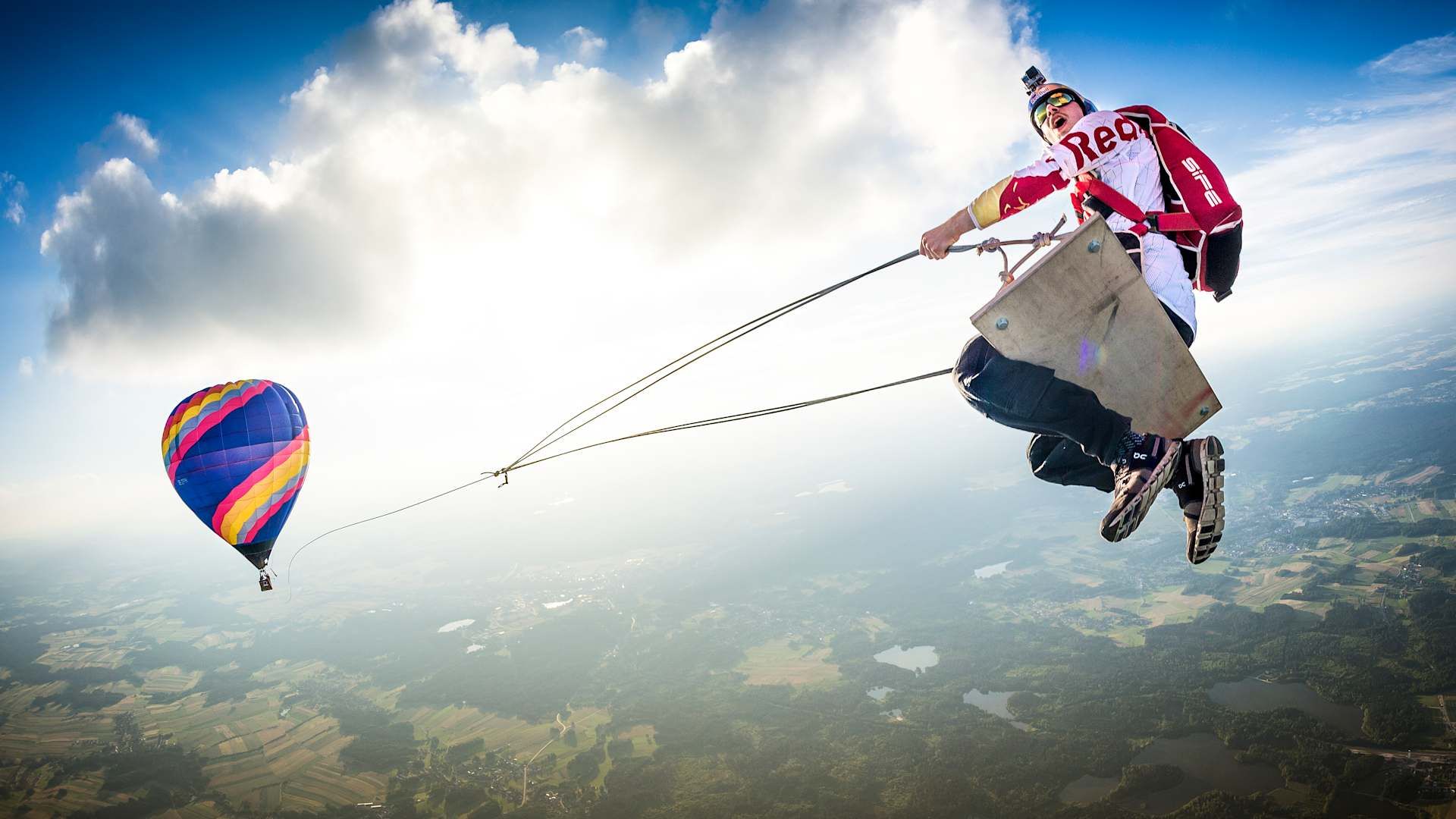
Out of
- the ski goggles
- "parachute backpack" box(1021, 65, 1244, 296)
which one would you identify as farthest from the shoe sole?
the ski goggles

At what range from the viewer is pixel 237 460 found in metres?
17.9

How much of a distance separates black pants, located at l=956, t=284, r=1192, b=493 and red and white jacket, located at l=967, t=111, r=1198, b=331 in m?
0.21

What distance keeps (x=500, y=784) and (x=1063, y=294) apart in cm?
5326

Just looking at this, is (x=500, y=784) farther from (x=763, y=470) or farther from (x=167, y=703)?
(x=763, y=470)

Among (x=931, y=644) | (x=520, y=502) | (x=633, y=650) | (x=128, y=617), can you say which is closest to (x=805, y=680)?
(x=931, y=644)

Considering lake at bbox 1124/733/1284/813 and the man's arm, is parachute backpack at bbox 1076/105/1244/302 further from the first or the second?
lake at bbox 1124/733/1284/813

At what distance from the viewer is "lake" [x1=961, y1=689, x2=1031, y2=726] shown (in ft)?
149

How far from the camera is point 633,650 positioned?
66875mm

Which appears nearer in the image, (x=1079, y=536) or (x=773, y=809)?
(x=773, y=809)

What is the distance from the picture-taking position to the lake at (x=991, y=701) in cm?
4547

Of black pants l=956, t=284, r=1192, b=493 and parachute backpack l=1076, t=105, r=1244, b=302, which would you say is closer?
parachute backpack l=1076, t=105, r=1244, b=302

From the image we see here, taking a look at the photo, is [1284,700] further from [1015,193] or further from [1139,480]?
[1015,193]

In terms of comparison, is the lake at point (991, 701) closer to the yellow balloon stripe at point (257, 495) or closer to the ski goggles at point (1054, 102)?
the yellow balloon stripe at point (257, 495)

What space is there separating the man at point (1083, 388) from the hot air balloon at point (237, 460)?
2187 cm
